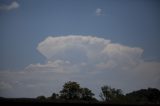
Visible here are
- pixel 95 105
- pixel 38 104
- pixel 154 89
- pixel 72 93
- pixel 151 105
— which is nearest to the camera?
pixel 38 104

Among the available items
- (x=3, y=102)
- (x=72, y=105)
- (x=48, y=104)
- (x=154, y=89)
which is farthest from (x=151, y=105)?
(x=154, y=89)

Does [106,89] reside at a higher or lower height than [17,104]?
higher

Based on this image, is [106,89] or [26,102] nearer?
[26,102]

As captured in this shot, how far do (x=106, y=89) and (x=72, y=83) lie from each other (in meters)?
1.10

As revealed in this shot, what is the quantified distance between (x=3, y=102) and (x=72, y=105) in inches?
20.5

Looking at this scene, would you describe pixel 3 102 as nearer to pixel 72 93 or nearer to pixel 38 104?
pixel 38 104

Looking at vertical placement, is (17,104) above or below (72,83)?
below

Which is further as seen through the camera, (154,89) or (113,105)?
(154,89)

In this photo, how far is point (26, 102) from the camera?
189 cm

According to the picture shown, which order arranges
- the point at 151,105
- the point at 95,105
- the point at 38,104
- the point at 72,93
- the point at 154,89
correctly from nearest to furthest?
the point at 38,104, the point at 95,105, the point at 151,105, the point at 154,89, the point at 72,93

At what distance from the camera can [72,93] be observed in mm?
7793

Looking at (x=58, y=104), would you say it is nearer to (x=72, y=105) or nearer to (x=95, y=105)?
(x=72, y=105)

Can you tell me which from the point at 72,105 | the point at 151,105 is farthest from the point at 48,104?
the point at 151,105

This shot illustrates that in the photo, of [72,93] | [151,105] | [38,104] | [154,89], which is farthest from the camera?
[72,93]
